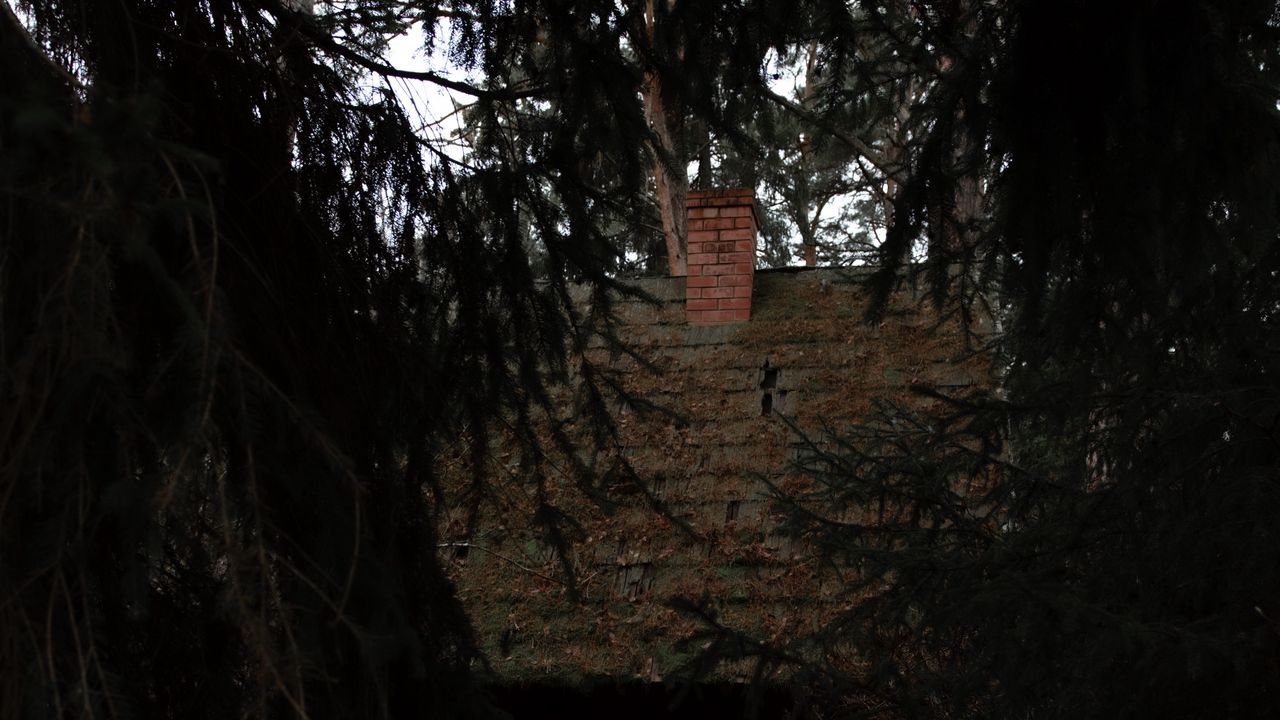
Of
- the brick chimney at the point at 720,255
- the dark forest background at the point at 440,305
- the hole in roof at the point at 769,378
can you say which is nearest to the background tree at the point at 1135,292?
the dark forest background at the point at 440,305

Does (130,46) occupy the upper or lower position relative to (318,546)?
upper

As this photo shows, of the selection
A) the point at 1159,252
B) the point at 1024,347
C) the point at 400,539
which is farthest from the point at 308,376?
the point at 1024,347

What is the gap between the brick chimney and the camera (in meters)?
9.38

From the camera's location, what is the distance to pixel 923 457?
20.2ft

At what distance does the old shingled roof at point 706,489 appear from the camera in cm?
690

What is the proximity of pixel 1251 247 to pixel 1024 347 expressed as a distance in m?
1.09

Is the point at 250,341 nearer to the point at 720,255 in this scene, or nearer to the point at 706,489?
the point at 706,489

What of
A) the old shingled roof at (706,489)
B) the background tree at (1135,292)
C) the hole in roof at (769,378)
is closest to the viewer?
the background tree at (1135,292)

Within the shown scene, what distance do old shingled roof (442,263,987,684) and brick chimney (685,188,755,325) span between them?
0.13 meters

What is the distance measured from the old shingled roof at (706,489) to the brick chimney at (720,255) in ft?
0.44

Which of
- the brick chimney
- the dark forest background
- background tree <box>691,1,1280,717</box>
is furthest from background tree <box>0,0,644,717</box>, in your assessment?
the brick chimney

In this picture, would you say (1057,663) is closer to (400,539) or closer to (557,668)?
(400,539)

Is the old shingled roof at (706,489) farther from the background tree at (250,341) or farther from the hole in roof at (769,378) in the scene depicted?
the background tree at (250,341)

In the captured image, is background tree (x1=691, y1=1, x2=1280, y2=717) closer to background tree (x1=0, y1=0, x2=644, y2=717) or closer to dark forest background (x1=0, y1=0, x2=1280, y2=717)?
dark forest background (x1=0, y1=0, x2=1280, y2=717)
